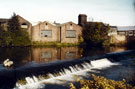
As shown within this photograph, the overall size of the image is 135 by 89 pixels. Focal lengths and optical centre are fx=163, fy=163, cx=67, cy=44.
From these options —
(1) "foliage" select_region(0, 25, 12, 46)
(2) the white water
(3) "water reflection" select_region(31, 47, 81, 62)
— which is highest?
(1) "foliage" select_region(0, 25, 12, 46)

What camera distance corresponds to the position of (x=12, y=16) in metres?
41.5

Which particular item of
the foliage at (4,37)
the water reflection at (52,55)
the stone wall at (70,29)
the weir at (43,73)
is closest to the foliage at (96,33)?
the stone wall at (70,29)

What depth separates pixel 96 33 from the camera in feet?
147

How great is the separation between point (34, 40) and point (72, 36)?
1141 centimetres

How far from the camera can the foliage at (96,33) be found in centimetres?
4475

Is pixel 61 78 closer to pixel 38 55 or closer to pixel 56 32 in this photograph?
pixel 38 55

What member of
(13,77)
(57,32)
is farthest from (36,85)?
(57,32)

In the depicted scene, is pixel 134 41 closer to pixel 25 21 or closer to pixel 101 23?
pixel 101 23

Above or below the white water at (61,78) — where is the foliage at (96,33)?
above

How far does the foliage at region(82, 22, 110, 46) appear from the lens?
44750 millimetres

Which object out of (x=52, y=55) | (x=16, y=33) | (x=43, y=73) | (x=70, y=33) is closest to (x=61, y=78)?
(x=43, y=73)

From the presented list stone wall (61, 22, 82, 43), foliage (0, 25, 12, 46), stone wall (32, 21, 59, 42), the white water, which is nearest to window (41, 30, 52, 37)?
stone wall (32, 21, 59, 42)

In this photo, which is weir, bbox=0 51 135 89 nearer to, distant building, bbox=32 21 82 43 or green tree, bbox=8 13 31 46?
green tree, bbox=8 13 31 46

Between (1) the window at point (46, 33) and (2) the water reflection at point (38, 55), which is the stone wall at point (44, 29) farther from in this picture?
(2) the water reflection at point (38, 55)
